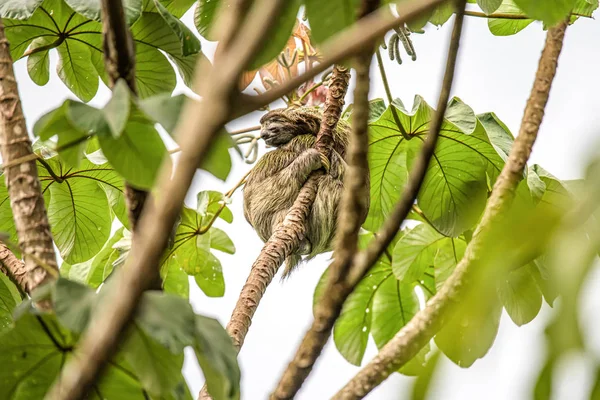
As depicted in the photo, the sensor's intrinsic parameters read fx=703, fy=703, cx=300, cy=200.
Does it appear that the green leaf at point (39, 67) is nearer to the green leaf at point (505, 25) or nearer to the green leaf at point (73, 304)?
the green leaf at point (73, 304)

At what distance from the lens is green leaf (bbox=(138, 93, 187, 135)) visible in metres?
0.55

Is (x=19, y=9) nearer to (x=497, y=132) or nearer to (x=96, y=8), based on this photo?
(x=96, y=8)

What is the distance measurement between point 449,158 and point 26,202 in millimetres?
1245

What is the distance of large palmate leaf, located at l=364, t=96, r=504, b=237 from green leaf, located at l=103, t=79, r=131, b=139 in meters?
1.21

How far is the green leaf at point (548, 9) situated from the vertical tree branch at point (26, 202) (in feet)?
1.88

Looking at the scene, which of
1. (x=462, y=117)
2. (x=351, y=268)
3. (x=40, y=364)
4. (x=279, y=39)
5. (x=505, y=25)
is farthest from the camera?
(x=505, y=25)

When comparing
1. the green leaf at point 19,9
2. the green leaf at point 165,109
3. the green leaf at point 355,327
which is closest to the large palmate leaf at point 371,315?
the green leaf at point 355,327

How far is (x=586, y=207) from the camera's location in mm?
383

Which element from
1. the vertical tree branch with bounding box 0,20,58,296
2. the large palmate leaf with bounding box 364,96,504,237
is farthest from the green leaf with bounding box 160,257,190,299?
the vertical tree branch with bounding box 0,20,58,296

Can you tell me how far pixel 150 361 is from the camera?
719 mm

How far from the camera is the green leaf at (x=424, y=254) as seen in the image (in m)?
1.87

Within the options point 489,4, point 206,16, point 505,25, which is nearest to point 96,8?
point 206,16

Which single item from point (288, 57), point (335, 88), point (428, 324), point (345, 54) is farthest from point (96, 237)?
point (345, 54)

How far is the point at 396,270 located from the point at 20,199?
121cm
